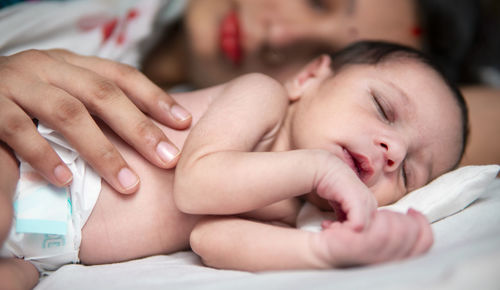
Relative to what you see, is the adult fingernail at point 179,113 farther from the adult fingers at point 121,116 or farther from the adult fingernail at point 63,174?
the adult fingernail at point 63,174

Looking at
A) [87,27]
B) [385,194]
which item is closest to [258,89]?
[385,194]

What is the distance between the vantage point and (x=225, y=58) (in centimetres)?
171

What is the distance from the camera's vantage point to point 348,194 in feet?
2.48

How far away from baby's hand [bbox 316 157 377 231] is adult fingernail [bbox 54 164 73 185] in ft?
1.82

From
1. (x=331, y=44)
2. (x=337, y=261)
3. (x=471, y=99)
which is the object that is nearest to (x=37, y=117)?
(x=337, y=261)

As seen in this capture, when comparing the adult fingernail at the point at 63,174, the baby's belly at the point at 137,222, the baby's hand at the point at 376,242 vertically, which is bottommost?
the baby's belly at the point at 137,222

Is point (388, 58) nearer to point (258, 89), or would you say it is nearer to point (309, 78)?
point (309, 78)

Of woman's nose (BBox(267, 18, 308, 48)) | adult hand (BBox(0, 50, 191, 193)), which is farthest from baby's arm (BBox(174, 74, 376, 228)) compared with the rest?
woman's nose (BBox(267, 18, 308, 48))

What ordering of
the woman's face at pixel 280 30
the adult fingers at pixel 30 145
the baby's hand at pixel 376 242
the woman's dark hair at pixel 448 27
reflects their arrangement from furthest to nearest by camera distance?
1. the woman's dark hair at pixel 448 27
2. the woman's face at pixel 280 30
3. the adult fingers at pixel 30 145
4. the baby's hand at pixel 376 242

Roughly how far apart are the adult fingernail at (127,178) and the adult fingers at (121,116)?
6 cm

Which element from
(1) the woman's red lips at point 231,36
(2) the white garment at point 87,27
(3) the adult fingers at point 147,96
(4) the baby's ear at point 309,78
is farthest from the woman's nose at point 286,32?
(3) the adult fingers at point 147,96

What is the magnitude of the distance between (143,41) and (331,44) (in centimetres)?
80

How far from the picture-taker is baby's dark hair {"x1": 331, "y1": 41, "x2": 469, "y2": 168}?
1083mm

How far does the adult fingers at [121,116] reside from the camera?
2.96 ft
